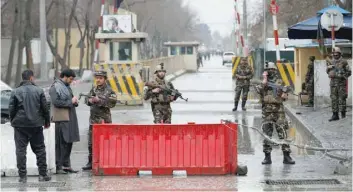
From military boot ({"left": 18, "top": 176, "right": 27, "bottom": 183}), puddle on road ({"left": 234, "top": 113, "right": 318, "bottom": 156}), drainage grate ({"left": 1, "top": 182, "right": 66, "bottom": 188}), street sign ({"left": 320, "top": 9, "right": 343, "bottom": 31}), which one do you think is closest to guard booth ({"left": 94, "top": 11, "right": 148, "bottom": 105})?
puddle on road ({"left": 234, "top": 113, "right": 318, "bottom": 156})

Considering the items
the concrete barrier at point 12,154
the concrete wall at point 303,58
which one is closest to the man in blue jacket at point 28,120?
the concrete barrier at point 12,154

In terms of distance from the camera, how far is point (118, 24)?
3083 centimetres

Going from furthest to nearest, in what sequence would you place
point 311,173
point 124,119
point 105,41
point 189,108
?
point 105,41 → point 189,108 → point 124,119 → point 311,173

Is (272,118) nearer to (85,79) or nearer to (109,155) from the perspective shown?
(109,155)

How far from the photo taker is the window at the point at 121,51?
29.7m

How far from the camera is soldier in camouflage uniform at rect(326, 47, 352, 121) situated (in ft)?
59.7

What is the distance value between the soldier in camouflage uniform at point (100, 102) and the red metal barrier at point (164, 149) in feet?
3.09

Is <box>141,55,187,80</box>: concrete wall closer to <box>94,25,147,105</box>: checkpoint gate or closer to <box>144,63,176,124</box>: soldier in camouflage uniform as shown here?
<box>94,25,147,105</box>: checkpoint gate

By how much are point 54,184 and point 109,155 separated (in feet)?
3.08

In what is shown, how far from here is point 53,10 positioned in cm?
6247

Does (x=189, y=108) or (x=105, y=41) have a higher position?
(x=105, y=41)

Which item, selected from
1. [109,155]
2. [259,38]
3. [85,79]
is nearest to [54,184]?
[109,155]

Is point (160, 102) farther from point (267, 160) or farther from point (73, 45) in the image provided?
point (73, 45)

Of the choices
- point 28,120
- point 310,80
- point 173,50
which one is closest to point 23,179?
point 28,120
